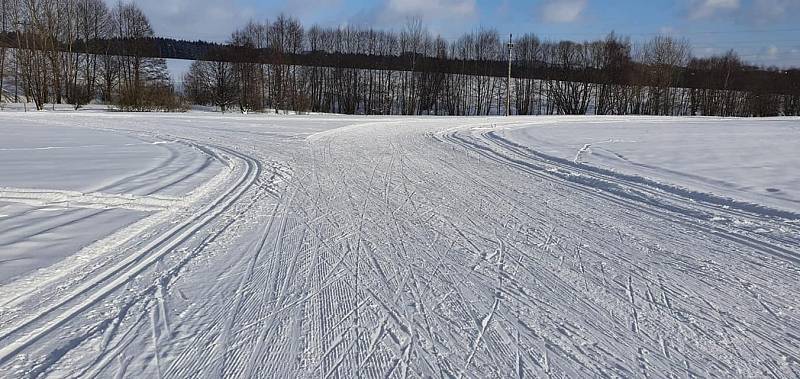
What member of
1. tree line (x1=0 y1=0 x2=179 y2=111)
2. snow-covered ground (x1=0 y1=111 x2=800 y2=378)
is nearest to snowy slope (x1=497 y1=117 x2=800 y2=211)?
snow-covered ground (x1=0 y1=111 x2=800 y2=378)

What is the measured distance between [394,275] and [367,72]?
248 feet

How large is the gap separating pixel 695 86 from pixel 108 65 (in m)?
91.6

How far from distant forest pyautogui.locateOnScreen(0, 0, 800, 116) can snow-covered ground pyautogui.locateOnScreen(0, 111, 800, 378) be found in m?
48.2

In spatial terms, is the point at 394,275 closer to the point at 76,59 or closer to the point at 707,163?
the point at 707,163

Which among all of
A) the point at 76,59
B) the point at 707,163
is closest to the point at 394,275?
the point at 707,163

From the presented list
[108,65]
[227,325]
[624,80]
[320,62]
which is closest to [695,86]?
[624,80]

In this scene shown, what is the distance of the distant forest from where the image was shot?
56.9 m

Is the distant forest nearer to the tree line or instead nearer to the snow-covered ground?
the tree line

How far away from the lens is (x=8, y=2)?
54969mm

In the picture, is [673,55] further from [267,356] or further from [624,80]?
[267,356]

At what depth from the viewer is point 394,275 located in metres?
4.80

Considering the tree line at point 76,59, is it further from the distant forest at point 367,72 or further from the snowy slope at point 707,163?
the snowy slope at point 707,163

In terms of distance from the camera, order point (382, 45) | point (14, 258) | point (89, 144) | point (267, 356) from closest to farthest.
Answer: point (267, 356) < point (14, 258) < point (89, 144) < point (382, 45)

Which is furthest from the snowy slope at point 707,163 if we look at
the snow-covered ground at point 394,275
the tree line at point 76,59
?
the tree line at point 76,59
